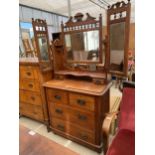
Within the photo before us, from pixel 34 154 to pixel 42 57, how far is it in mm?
1471

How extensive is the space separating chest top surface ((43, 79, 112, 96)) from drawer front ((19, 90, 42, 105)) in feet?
1.46

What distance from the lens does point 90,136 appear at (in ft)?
5.74

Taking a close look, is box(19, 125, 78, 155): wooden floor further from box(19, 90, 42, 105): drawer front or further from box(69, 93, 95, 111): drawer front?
box(19, 90, 42, 105): drawer front

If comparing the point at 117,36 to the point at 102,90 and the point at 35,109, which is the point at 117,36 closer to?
the point at 102,90

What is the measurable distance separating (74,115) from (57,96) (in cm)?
34

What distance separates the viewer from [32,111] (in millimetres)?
2459

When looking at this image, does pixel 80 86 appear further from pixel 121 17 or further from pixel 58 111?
pixel 121 17

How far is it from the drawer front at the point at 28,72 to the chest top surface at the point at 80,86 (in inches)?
12.1

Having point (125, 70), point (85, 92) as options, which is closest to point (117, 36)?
point (125, 70)

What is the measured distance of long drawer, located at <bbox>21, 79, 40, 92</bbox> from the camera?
2.21 metres

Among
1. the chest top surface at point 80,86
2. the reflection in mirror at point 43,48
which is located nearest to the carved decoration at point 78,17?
the reflection in mirror at point 43,48

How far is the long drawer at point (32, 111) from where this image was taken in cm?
235

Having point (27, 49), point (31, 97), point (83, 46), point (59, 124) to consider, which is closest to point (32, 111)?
point (31, 97)
